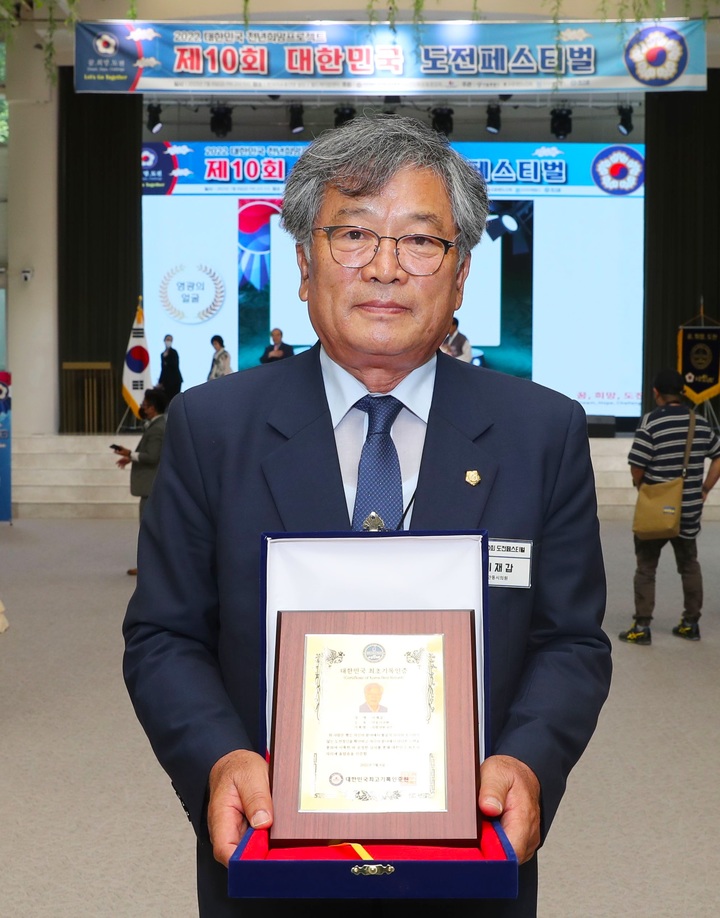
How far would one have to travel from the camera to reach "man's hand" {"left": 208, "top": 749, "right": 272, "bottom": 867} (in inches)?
43.7

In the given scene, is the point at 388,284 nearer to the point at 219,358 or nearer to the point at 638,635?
the point at 638,635

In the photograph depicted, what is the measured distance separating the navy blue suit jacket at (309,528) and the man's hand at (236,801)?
4.3 inches

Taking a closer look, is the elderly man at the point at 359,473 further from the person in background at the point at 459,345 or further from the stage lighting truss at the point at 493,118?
the stage lighting truss at the point at 493,118

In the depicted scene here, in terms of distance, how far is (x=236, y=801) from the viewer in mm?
1161

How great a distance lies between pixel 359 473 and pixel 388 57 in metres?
10.5

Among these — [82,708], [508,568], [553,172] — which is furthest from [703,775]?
[553,172]

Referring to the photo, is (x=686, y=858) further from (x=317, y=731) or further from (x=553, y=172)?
(x=553, y=172)

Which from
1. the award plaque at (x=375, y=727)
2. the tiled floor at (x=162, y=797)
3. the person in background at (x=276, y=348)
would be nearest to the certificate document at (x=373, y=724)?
the award plaque at (x=375, y=727)

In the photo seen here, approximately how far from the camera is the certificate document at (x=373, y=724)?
111cm

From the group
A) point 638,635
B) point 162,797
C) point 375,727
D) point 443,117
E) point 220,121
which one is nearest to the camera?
point 375,727

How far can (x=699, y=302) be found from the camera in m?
16.3

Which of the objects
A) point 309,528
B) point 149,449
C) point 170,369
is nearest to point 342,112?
point 170,369

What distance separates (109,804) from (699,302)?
1417 cm

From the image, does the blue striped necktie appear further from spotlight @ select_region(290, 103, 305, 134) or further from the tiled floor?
spotlight @ select_region(290, 103, 305, 134)
